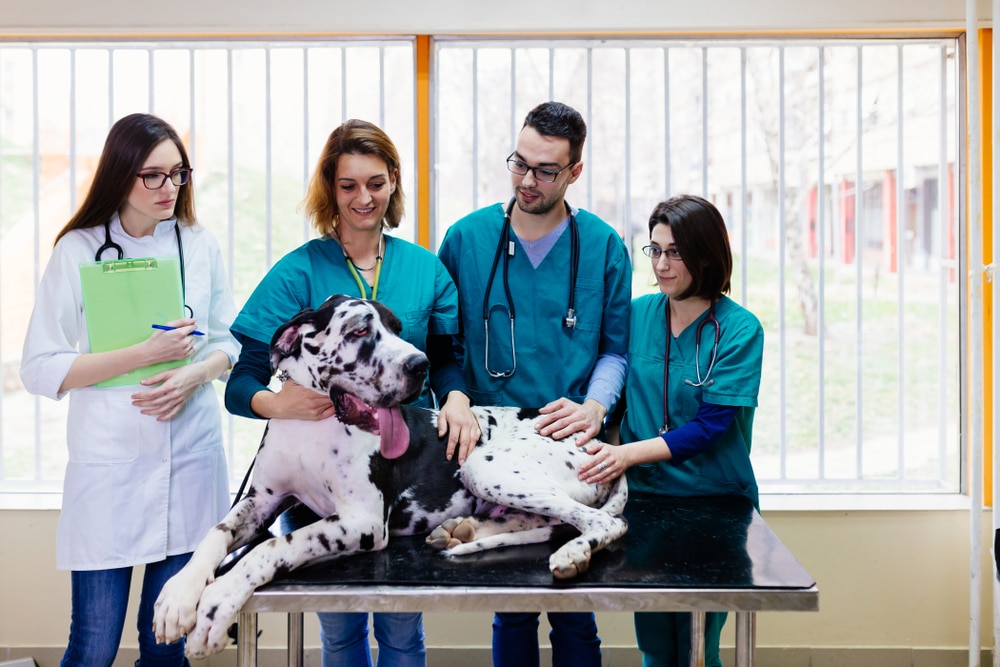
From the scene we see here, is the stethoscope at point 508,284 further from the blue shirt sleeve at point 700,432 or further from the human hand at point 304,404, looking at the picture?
the human hand at point 304,404

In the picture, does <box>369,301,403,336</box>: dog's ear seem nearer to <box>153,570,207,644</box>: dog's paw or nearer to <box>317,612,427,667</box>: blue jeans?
<box>153,570,207,644</box>: dog's paw

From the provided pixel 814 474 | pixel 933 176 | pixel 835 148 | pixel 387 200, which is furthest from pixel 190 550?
pixel 933 176

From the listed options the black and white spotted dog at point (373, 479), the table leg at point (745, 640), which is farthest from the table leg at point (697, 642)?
the black and white spotted dog at point (373, 479)

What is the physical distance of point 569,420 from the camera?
211 centimetres

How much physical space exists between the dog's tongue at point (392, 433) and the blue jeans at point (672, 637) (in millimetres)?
842

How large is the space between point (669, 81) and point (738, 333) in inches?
52.3

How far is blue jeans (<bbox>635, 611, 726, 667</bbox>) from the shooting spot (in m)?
2.28

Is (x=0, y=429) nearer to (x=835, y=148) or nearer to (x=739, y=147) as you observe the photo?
(x=739, y=147)

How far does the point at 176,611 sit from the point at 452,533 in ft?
1.89

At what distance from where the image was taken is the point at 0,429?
10.7 ft

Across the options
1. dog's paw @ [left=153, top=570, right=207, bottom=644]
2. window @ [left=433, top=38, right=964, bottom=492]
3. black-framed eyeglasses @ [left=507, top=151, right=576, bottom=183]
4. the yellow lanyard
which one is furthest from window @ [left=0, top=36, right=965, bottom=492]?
dog's paw @ [left=153, top=570, right=207, bottom=644]

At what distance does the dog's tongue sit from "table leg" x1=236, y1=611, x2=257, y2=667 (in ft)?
1.37

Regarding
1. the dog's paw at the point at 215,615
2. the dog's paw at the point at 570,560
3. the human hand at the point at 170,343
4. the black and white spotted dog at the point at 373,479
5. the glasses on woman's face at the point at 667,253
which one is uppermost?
the glasses on woman's face at the point at 667,253

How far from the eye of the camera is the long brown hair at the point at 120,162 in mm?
2184
